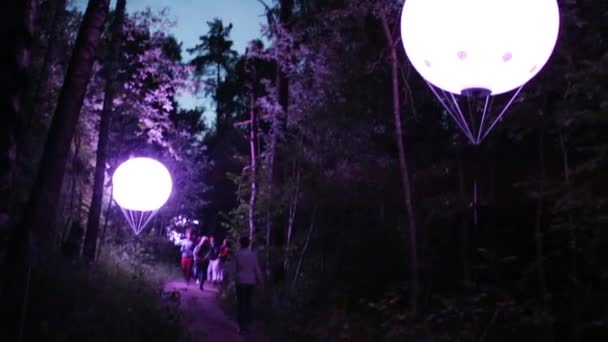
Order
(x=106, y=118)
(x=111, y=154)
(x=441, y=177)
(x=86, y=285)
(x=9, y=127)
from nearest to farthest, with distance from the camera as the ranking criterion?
1. (x=9, y=127)
2. (x=86, y=285)
3. (x=106, y=118)
4. (x=441, y=177)
5. (x=111, y=154)

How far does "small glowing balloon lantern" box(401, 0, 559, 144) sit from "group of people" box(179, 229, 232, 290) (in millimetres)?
13865

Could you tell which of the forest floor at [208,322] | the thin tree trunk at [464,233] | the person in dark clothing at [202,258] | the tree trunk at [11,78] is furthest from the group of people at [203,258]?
the tree trunk at [11,78]

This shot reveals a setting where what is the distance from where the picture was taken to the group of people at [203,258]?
18031 millimetres

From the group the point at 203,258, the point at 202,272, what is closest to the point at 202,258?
the point at 203,258

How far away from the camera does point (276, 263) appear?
1532cm

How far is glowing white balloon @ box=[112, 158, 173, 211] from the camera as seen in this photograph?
547 inches

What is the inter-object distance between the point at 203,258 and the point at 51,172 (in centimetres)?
1144

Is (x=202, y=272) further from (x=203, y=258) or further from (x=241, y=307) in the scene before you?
(x=241, y=307)

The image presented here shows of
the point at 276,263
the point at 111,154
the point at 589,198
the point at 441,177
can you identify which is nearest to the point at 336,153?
the point at 441,177

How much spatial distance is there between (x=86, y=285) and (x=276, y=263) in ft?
24.6

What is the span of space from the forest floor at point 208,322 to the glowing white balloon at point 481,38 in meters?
5.85

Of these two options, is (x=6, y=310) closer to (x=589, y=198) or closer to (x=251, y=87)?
(x=589, y=198)

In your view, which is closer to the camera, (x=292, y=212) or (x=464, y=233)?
(x=464, y=233)

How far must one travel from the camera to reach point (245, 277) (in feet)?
34.1
